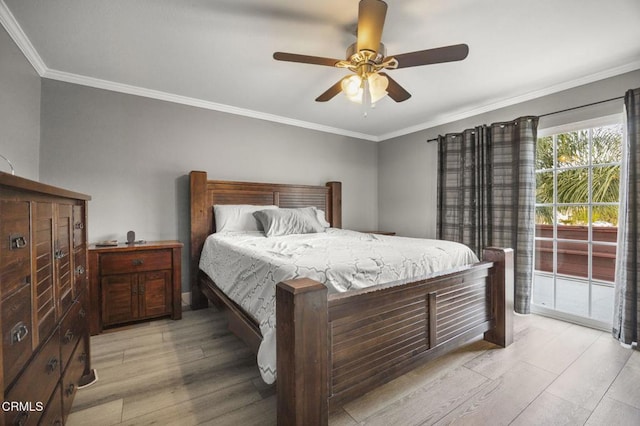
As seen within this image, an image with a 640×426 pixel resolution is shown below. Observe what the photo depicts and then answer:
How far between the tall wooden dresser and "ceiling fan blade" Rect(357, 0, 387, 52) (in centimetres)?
167

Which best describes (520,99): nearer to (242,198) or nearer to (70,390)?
(242,198)

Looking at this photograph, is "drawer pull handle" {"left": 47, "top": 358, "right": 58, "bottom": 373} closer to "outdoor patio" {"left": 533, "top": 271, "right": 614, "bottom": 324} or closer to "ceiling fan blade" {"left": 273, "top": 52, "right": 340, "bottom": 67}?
"ceiling fan blade" {"left": 273, "top": 52, "right": 340, "bottom": 67}

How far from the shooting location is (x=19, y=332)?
0.84 m

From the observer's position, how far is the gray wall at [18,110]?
197 centimetres

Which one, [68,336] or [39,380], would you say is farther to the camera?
[68,336]

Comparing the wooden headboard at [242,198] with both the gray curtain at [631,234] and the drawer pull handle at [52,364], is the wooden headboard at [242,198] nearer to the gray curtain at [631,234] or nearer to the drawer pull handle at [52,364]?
the drawer pull handle at [52,364]

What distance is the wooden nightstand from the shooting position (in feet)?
8.08

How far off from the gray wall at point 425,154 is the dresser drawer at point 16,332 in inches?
157

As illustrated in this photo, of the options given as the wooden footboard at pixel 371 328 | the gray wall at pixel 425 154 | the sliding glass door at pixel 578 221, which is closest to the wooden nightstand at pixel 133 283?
the wooden footboard at pixel 371 328

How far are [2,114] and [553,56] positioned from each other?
13.8 feet

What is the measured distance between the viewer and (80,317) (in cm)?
163

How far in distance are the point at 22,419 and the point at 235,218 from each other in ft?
7.95

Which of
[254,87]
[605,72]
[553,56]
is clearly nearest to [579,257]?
[605,72]

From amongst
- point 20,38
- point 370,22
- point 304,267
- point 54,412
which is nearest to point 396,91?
point 370,22
